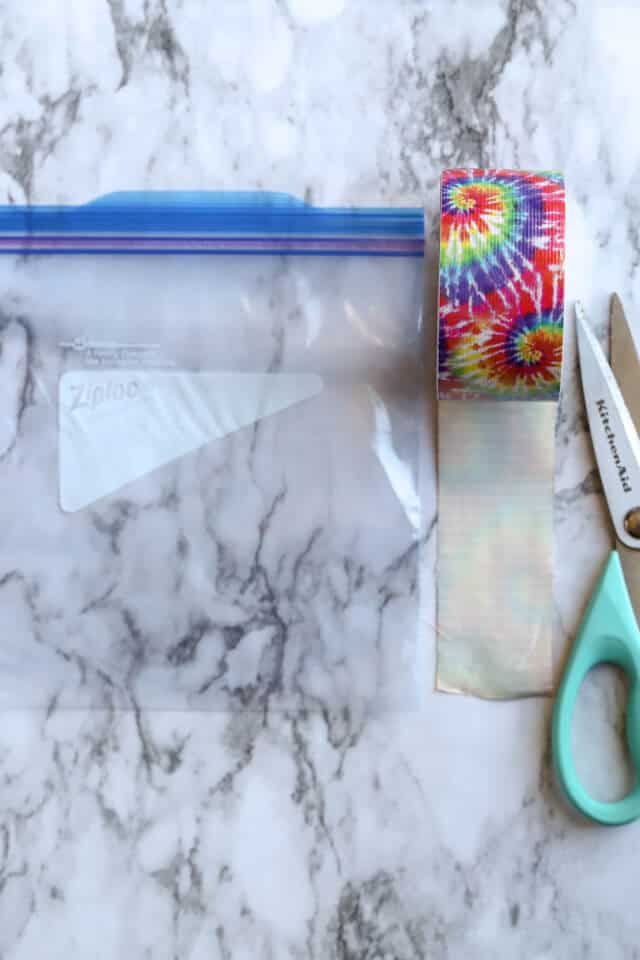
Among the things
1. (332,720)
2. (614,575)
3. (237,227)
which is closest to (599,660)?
(614,575)

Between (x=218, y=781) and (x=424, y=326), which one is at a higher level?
(x=424, y=326)

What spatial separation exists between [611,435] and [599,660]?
0.43 ft

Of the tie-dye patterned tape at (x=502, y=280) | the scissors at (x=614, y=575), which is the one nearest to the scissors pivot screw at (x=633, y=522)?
the scissors at (x=614, y=575)

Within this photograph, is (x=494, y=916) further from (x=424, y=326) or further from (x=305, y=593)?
(x=424, y=326)

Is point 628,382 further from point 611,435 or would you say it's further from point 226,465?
point 226,465

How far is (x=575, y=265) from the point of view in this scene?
572 mm

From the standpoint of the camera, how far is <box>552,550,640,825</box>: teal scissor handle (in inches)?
21.2

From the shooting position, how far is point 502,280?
492 mm

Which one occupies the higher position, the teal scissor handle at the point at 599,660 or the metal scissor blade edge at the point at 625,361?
the metal scissor blade edge at the point at 625,361

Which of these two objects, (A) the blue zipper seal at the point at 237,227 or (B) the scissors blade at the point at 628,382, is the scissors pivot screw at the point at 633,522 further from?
(A) the blue zipper seal at the point at 237,227

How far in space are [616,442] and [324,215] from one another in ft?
0.71

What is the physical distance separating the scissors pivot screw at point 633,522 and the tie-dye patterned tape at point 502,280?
0.10 metres

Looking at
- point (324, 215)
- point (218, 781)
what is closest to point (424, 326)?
point (324, 215)

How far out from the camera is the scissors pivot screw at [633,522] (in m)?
0.54
